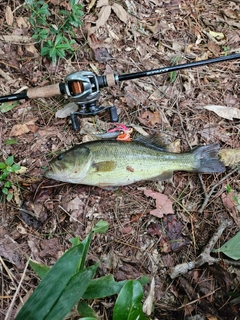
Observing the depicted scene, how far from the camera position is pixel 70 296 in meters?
2.01

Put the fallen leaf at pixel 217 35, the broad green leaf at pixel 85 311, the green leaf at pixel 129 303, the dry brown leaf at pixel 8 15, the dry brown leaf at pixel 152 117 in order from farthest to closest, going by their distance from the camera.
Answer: the fallen leaf at pixel 217 35 < the dry brown leaf at pixel 8 15 < the dry brown leaf at pixel 152 117 < the broad green leaf at pixel 85 311 < the green leaf at pixel 129 303

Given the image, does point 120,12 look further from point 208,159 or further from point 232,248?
point 232,248

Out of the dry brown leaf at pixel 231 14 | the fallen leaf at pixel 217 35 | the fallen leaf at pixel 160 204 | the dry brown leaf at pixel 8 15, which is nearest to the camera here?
the fallen leaf at pixel 160 204

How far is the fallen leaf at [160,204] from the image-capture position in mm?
3393

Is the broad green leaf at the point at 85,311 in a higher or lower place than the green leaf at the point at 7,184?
lower

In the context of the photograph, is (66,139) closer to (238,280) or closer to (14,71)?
(14,71)

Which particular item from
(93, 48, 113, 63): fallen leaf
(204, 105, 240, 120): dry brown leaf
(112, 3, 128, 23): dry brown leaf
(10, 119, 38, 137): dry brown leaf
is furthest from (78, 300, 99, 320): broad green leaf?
(112, 3, 128, 23): dry brown leaf

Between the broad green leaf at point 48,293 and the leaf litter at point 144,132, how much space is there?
39.5 inches

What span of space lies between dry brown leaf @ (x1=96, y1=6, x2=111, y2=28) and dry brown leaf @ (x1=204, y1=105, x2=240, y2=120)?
1675 mm

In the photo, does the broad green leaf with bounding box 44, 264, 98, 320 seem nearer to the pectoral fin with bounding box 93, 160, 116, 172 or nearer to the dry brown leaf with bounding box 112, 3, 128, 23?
the pectoral fin with bounding box 93, 160, 116, 172

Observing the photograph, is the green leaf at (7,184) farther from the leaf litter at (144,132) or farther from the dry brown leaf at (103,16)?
the dry brown leaf at (103,16)

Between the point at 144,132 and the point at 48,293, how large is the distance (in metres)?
2.19

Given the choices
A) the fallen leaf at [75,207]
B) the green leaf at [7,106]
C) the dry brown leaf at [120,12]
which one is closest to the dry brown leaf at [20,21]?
the green leaf at [7,106]

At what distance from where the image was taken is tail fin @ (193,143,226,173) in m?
3.43
